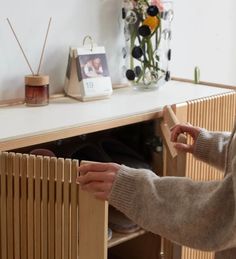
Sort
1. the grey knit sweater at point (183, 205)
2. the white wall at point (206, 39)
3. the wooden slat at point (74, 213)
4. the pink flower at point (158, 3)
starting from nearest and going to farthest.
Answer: the grey knit sweater at point (183, 205)
the wooden slat at point (74, 213)
the pink flower at point (158, 3)
the white wall at point (206, 39)

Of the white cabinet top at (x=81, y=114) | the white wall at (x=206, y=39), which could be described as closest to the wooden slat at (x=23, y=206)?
the white cabinet top at (x=81, y=114)

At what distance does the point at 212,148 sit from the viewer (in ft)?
4.53

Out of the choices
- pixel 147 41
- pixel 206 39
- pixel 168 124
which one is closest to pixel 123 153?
pixel 168 124

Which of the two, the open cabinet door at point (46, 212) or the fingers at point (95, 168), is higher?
the fingers at point (95, 168)

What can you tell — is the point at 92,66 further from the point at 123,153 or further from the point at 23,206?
the point at 23,206

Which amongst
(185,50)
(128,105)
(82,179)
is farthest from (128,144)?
(82,179)

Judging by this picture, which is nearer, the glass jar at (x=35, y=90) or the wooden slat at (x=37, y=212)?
the wooden slat at (x=37, y=212)

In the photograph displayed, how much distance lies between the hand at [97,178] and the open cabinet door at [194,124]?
1.74ft

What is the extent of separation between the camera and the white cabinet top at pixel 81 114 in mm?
1282

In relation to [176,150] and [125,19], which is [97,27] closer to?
[125,19]

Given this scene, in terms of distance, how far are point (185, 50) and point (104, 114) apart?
841 mm

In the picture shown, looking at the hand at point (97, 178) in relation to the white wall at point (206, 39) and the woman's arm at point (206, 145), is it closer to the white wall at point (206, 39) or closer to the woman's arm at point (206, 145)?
the woman's arm at point (206, 145)

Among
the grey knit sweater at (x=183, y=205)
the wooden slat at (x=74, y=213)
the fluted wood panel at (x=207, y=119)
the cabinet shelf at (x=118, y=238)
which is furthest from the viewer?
the fluted wood panel at (x=207, y=119)

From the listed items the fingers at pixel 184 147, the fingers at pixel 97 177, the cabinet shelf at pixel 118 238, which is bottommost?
the cabinet shelf at pixel 118 238
